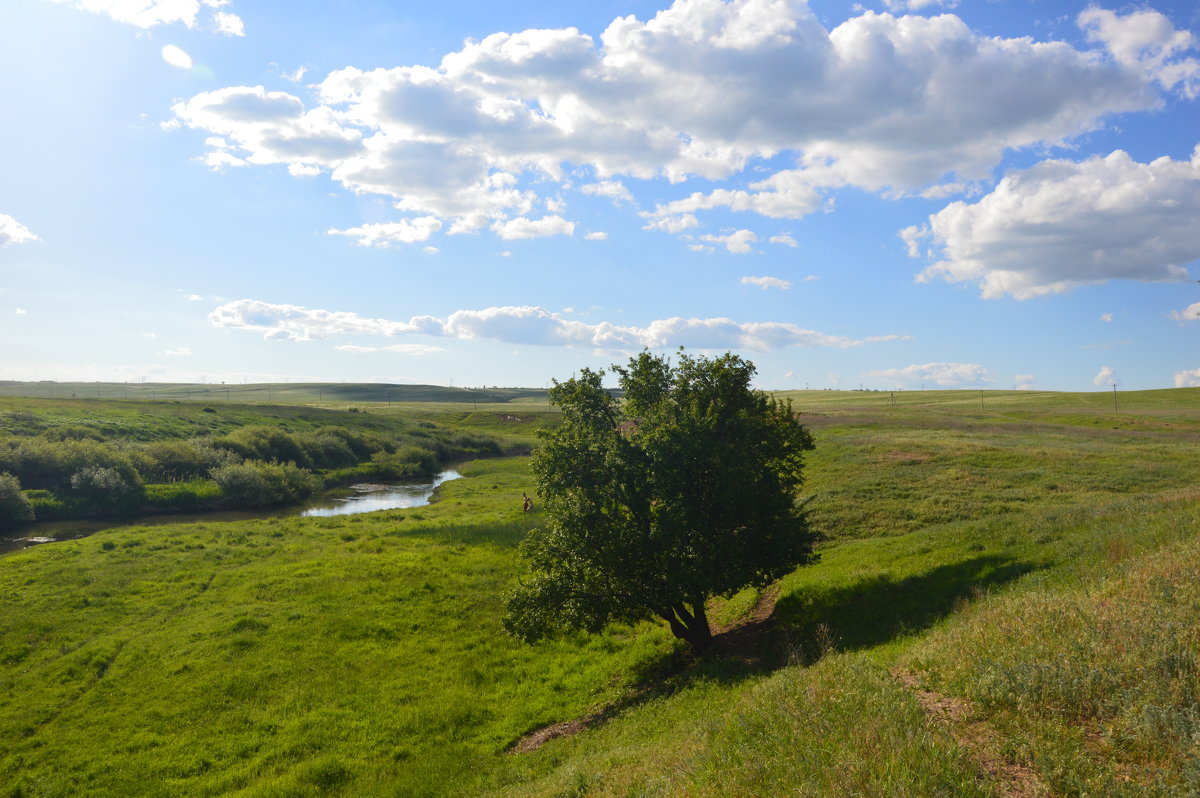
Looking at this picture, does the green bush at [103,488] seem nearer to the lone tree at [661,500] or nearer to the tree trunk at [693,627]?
the lone tree at [661,500]

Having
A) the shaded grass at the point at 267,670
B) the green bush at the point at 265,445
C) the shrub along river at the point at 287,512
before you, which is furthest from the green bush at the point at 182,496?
the shaded grass at the point at 267,670

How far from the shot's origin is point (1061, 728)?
7941 mm

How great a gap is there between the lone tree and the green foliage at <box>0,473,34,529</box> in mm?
43328

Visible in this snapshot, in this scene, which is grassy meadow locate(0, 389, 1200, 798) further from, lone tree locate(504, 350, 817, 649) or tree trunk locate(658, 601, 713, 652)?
lone tree locate(504, 350, 817, 649)

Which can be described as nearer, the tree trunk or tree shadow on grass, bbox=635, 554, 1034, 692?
tree shadow on grass, bbox=635, 554, 1034, 692

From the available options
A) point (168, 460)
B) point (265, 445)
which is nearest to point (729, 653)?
point (168, 460)

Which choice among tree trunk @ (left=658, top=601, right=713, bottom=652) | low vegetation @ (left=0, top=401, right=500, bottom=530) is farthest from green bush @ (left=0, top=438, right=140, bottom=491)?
tree trunk @ (left=658, top=601, right=713, bottom=652)

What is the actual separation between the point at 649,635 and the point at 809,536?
24.6 feet

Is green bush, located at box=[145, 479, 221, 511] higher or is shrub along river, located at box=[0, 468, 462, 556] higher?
green bush, located at box=[145, 479, 221, 511]

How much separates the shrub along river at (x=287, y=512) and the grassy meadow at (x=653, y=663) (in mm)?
9004

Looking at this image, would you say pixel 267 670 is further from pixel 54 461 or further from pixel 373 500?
pixel 54 461

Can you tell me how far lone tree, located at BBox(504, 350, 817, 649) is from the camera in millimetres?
19344

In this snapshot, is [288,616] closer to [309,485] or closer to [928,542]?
[928,542]

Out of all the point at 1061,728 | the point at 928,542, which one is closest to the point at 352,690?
the point at 1061,728
